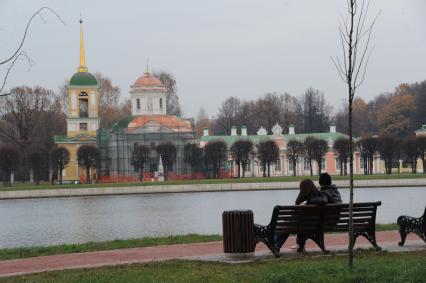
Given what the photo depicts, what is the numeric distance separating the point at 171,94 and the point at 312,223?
3504 inches

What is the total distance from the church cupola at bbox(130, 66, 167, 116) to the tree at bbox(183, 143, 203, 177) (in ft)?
26.9

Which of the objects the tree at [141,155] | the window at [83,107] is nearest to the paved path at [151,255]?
the tree at [141,155]

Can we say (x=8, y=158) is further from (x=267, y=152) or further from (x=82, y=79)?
(x=267, y=152)

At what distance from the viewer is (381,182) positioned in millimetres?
58438

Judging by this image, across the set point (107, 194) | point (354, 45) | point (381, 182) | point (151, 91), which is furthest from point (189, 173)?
point (354, 45)

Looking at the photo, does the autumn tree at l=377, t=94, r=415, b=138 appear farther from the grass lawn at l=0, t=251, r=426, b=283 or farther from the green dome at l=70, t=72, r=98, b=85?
the grass lawn at l=0, t=251, r=426, b=283

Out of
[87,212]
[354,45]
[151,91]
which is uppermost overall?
[151,91]

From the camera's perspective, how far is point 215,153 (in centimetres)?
7606

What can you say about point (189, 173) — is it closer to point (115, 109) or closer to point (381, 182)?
point (381, 182)

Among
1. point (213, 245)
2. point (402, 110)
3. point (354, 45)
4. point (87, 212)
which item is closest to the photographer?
point (354, 45)

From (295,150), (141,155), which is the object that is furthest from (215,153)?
(295,150)

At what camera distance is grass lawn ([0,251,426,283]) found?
29.6 ft

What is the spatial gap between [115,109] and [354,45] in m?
99.3

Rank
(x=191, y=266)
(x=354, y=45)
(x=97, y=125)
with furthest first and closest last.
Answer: (x=97, y=125), (x=191, y=266), (x=354, y=45)
